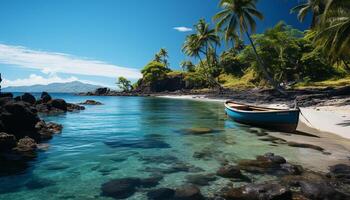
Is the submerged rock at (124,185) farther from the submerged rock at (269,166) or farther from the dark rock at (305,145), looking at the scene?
the dark rock at (305,145)

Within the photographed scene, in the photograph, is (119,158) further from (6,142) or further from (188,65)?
(188,65)

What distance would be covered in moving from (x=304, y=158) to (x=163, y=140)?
294 inches

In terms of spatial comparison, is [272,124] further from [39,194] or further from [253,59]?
[253,59]

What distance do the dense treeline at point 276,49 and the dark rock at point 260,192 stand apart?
37.6 feet

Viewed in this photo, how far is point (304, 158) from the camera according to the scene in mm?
11312

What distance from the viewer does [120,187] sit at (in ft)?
27.0

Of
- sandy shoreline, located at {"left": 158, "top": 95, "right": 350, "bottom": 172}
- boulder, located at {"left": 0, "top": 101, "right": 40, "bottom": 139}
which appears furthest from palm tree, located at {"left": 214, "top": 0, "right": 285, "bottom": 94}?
boulder, located at {"left": 0, "top": 101, "right": 40, "bottom": 139}

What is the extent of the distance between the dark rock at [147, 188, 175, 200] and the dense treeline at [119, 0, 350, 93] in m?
12.8

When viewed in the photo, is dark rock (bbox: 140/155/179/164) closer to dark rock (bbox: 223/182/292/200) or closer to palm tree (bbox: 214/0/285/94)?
dark rock (bbox: 223/182/292/200)

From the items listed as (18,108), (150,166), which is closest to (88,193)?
(150,166)

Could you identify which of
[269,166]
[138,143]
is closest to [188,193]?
[269,166]

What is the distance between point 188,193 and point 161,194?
2.42 feet

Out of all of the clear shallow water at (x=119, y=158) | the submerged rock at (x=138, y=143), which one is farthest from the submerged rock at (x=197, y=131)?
the submerged rock at (x=138, y=143)

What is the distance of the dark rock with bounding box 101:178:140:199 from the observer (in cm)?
771
